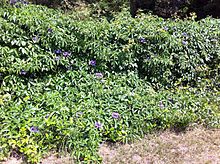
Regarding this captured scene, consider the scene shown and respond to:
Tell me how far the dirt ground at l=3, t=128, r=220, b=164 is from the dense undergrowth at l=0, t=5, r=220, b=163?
4.5 inches

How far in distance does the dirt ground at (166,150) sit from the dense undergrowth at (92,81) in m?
0.11

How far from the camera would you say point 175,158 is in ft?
9.79

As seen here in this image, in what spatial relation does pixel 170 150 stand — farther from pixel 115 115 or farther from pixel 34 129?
pixel 34 129

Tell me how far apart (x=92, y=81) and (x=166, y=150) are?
1.19 metres

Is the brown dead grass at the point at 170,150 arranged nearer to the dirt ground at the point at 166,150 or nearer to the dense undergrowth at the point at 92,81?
the dirt ground at the point at 166,150

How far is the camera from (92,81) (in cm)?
365

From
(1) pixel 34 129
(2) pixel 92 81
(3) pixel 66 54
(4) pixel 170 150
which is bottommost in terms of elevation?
(4) pixel 170 150

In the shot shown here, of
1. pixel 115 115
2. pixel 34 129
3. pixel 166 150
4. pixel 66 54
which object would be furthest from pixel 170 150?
pixel 66 54

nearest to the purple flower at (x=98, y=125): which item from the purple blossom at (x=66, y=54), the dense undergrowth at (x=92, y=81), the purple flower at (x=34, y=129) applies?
the dense undergrowth at (x=92, y=81)

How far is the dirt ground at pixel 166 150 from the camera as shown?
2.93m

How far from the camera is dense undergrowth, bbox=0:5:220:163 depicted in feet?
9.83

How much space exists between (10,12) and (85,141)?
1.71m

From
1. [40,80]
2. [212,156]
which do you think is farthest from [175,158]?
[40,80]

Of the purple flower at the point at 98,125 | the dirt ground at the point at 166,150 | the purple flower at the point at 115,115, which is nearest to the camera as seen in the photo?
the dirt ground at the point at 166,150
